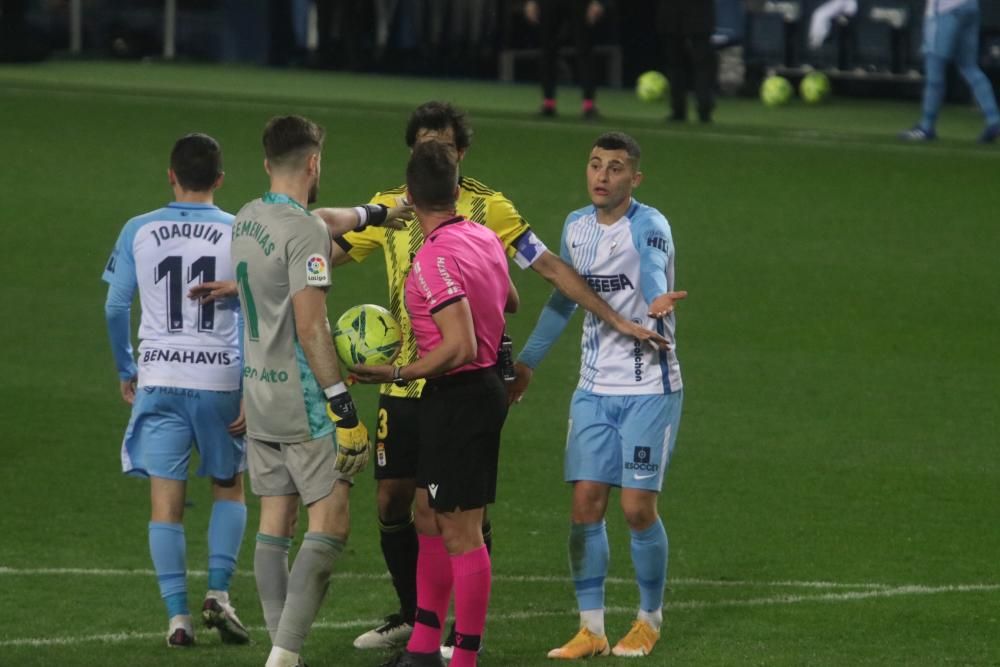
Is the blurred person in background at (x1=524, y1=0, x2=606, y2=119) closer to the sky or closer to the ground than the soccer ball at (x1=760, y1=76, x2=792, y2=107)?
closer to the sky

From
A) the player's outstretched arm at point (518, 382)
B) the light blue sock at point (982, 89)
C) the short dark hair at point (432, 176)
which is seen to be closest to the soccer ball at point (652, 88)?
the light blue sock at point (982, 89)

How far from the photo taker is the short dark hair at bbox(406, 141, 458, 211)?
19.9 ft

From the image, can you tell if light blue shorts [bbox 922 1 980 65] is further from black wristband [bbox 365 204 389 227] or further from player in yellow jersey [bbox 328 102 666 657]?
black wristband [bbox 365 204 389 227]

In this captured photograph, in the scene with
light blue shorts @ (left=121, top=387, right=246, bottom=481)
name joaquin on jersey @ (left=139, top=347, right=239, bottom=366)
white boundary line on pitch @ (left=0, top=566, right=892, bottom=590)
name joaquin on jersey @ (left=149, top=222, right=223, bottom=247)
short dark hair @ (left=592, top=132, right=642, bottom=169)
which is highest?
short dark hair @ (left=592, top=132, right=642, bottom=169)

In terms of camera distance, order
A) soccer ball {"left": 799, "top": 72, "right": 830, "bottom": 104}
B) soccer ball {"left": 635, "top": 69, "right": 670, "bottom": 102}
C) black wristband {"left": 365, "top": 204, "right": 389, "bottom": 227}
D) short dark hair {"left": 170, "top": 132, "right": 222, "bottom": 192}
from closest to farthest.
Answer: black wristband {"left": 365, "top": 204, "right": 389, "bottom": 227} < short dark hair {"left": 170, "top": 132, "right": 222, "bottom": 192} < soccer ball {"left": 635, "top": 69, "right": 670, "bottom": 102} < soccer ball {"left": 799, "top": 72, "right": 830, "bottom": 104}

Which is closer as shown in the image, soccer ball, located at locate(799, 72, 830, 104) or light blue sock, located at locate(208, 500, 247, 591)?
light blue sock, located at locate(208, 500, 247, 591)

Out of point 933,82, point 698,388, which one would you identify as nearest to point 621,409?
point 698,388

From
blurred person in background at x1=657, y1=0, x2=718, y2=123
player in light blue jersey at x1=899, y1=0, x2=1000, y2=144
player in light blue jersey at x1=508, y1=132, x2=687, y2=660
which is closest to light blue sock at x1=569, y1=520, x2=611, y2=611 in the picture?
player in light blue jersey at x1=508, y1=132, x2=687, y2=660

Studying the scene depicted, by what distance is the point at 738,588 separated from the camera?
26.1 feet

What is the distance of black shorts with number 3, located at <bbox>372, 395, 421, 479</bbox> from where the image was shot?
21.7 feet

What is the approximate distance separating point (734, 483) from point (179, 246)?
4072mm

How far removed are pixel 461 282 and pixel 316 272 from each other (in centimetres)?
46

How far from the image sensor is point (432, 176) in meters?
6.08

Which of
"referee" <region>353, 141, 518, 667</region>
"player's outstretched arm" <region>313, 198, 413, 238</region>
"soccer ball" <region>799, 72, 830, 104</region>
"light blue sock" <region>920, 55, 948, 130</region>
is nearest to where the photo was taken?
"referee" <region>353, 141, 518, 667</region>
